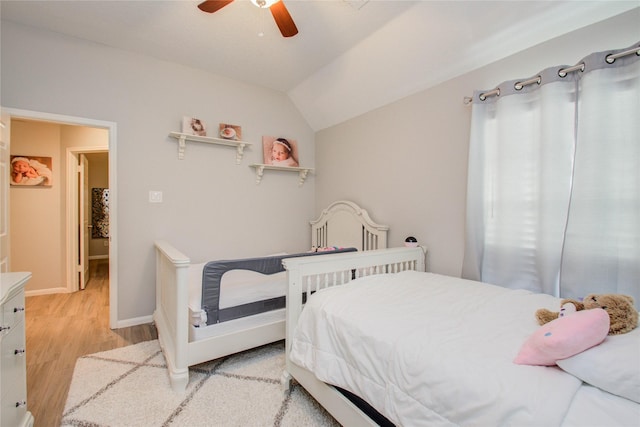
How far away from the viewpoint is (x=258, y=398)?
1.64 metres

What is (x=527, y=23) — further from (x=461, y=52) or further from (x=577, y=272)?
(x=577, y=272)

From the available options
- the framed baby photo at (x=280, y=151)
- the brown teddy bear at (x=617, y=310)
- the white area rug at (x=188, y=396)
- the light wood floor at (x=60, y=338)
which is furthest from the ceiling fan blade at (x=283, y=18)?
the light wood floor at (x=60, y=338)

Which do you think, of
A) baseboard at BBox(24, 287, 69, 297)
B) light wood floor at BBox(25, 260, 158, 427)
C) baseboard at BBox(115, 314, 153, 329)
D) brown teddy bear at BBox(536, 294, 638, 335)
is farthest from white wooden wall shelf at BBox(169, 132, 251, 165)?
brown teddy bear at BBox(536, 294, 638, 335)

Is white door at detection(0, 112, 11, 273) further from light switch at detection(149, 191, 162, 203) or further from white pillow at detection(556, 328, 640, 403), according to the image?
white pillow at detection(556, 328, 640, 403)

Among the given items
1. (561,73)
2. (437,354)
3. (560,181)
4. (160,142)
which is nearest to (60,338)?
(160,142)

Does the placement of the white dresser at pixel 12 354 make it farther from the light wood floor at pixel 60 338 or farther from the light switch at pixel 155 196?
the light switch at pixel 155 196

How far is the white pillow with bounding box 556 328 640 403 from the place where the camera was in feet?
2.32

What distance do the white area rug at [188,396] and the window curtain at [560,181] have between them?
147 centimetres

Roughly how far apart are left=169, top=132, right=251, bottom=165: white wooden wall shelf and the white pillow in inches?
118

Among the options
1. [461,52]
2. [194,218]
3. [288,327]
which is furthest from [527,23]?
[194,218]

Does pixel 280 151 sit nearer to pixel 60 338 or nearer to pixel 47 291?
pixel 60 338

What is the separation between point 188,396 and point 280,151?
2557 mm

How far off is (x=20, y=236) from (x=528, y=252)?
5212mm

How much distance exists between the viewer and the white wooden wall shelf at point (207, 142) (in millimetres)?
2773
